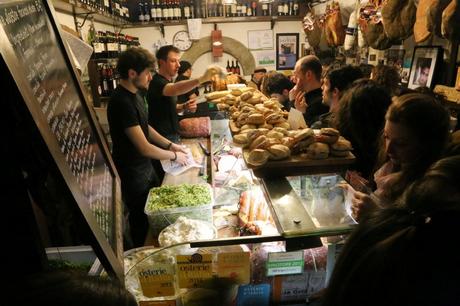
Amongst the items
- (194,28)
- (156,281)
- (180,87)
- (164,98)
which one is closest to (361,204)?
(156,281)

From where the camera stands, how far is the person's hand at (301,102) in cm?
330

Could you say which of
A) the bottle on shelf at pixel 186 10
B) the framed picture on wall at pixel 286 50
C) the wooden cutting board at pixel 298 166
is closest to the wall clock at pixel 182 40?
the bottle on shelf at pixel 186 10

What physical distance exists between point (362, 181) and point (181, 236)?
860 mm

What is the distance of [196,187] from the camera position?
6.51 feet

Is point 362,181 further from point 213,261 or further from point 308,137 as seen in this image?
point 213,261

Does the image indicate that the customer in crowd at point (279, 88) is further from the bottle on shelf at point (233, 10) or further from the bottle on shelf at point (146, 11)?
the bottle on shelf at point (146, 11)

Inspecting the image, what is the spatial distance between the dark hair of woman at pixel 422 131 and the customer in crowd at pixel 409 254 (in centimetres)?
77

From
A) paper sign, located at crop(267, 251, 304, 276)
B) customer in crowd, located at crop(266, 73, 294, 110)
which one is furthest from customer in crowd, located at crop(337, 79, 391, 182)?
customer in crowd, located at crop(266, 73, 294, 110)

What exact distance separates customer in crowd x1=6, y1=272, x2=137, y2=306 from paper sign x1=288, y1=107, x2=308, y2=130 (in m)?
1.52

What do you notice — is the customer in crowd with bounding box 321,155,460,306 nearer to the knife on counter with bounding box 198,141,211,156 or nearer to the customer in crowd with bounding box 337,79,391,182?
the customer in crowd with bounding box 337,79,391,182

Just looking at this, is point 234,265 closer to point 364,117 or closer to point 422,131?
point 422,131

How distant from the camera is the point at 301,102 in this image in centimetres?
337

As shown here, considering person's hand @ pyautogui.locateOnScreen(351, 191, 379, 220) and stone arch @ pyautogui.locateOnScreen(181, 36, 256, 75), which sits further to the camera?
stone arch @ pyautogui.locateOnScreen(181, 36, 256, 75)

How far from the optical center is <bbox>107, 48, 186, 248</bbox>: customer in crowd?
2.58 meters
